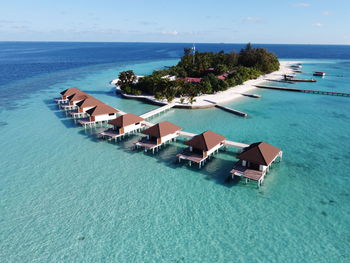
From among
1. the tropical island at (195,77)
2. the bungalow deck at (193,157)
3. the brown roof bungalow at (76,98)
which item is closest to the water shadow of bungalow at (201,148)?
the bungalow deck at (193,157)

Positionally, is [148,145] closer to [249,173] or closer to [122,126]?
[122,126]

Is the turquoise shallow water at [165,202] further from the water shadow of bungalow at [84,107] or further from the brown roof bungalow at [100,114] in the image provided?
the water shadow of bungalow at [84,107]

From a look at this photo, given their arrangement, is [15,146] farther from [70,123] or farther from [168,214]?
[168,214]

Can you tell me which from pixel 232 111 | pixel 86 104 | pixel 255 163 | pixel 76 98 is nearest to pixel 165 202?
pixel 255 163

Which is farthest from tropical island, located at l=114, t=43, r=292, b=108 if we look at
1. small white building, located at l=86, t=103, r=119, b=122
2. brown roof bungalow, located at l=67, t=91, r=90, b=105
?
small white building, located at l=86, t=103, r=119, b=122

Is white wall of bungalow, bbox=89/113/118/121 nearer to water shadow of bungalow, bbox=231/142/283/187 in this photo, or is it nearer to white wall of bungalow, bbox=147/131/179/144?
white wall of bungalow, bbox=147/131/179/144

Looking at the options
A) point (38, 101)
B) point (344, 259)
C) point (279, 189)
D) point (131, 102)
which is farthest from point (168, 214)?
point (38, 101)
